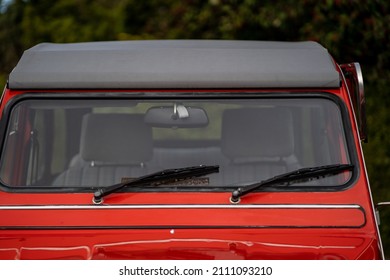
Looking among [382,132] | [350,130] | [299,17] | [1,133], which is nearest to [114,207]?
[1,133]

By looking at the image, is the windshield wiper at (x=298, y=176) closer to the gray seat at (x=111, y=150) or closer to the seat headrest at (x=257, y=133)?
the seat headrest at (x=257, y=133)

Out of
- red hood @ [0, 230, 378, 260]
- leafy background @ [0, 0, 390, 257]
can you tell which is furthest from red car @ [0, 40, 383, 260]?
leafy background @ [0, 0, 390, 257]

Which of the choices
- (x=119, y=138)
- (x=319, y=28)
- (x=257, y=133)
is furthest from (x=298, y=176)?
(x=319, y=28)

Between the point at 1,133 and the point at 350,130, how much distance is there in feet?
6.07

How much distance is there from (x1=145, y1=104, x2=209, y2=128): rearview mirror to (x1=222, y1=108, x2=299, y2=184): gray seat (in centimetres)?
24

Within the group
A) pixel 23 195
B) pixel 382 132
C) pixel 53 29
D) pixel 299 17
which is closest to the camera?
pixel 23 195

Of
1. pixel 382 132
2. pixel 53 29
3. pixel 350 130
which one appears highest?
pixel 53 29

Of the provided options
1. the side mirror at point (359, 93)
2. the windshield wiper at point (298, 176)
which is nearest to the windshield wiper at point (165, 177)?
the windshield wiper at point (298, 176)

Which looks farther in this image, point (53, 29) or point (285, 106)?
point (53, 29)

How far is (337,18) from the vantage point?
11.2 meters

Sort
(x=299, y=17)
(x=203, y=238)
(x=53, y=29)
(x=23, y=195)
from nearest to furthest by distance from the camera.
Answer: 1. (x=203, y=238)
2. (x=23, y=195)
3. (x=299, y=17)
4. (x=53, y=29)

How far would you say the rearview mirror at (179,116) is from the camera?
5367mm

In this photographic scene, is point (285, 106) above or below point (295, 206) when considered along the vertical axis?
above

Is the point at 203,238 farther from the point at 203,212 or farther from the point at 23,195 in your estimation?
the point at 23,195
